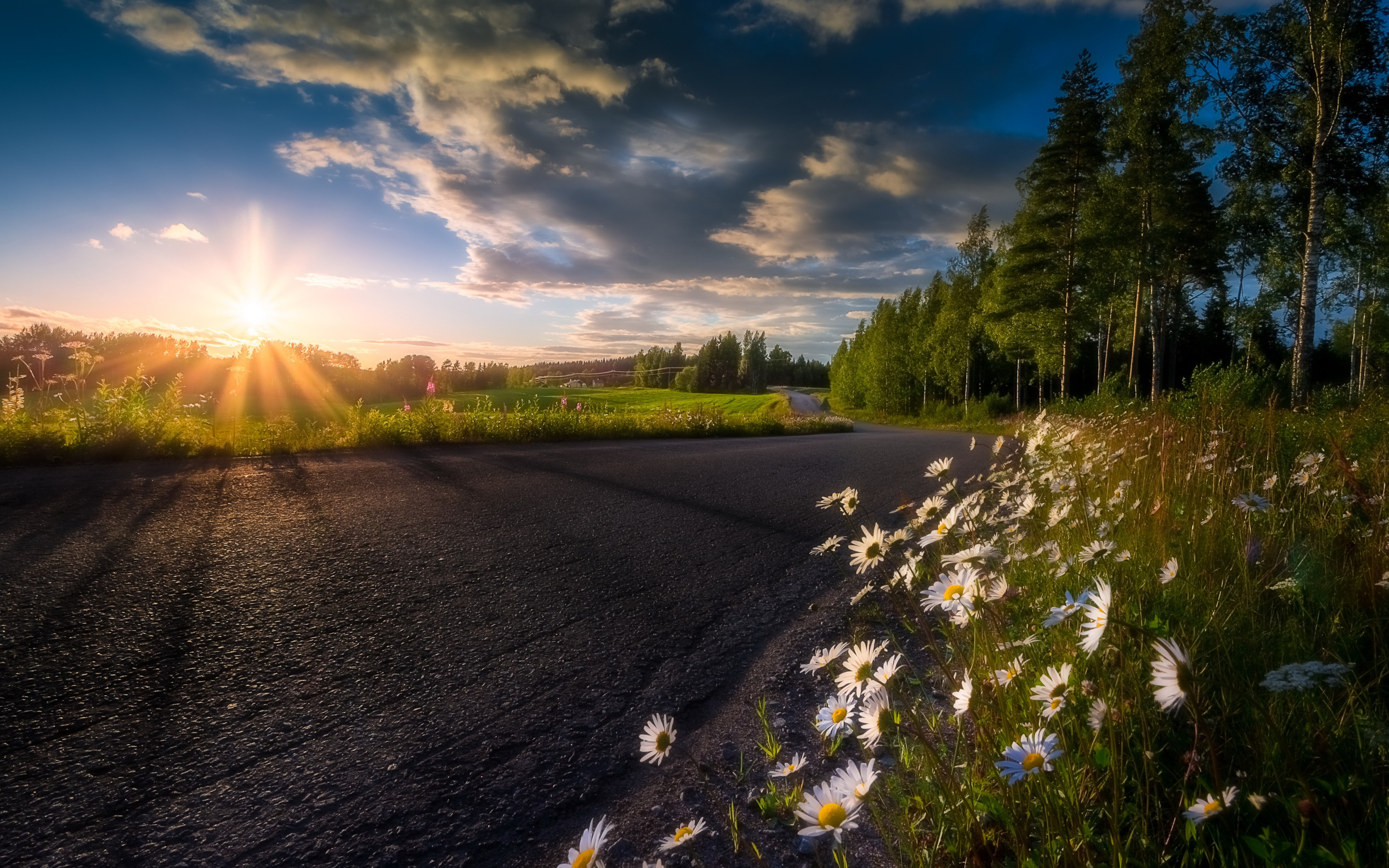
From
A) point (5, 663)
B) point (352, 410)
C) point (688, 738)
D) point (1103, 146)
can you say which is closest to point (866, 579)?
point (688, 738)

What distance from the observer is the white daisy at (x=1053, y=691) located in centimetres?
124

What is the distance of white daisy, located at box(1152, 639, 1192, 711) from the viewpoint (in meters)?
0.81

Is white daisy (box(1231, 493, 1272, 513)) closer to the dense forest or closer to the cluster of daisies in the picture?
the cluster of daisies

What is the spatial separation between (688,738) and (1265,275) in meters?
27.5

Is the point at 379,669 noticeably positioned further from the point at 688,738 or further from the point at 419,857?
the point at 688,738

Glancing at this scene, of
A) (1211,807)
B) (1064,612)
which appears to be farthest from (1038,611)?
(1211,807)

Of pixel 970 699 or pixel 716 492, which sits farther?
pixel 716 492

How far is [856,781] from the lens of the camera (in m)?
1.12

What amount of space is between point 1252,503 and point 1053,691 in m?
1.80

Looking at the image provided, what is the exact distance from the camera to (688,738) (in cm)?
194

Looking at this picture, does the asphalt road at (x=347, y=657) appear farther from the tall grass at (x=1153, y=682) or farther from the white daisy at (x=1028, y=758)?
the white daisy at (x=1028, y=758)

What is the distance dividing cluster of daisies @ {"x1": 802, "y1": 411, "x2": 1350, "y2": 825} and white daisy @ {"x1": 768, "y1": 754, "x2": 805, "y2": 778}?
0.11 m

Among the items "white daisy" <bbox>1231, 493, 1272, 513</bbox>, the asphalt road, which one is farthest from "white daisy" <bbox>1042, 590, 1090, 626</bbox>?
"white daisy" <bbox>1231, 493, 1272, 513</bbox>

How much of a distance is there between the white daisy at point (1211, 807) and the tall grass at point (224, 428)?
330 inches
